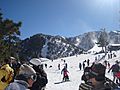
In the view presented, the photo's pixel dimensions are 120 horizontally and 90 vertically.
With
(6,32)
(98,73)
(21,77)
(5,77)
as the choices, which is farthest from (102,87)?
(6,32)

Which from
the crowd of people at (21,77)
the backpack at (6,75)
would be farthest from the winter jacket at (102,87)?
the backpack at (6,75)

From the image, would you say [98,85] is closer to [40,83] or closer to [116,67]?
[40,83]

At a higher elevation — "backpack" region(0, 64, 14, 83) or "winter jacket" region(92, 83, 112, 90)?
"backpack" region(0, 64, 14, 83)

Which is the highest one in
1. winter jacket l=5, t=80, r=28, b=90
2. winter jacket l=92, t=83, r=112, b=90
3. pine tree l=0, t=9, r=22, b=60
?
pine tree l=0, t=9, r=22, b=60

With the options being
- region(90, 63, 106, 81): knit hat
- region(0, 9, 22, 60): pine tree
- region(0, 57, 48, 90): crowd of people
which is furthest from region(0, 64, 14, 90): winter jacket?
region(0, 9, 22, 60): pine tree

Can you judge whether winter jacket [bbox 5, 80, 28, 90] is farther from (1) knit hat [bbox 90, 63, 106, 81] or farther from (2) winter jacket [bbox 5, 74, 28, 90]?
(1) knit hat [bbox 90, 63, 106, 81]

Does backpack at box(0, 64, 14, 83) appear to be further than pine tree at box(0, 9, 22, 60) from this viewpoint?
No

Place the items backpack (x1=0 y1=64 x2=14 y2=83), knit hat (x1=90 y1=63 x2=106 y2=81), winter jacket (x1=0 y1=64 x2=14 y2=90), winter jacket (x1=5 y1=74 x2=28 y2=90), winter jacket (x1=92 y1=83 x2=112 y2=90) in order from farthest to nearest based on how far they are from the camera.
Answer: backpack (x1=0 y1=64 x2=14 y2=83)
winter jacket (x1=0 y1=64 x2=14 y2=90)
knit hat (x1=90 y1=63 x2=106 y2=81)
winter jacket (x1=92 y1=83 x2=112 y2=90)
winter jacket (x1=5 y1=74 x2=28 y2=90)

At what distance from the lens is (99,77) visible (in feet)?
15.4

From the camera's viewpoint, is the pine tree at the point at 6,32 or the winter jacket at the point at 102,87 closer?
Answer: the winter jacket at the point at 102,87

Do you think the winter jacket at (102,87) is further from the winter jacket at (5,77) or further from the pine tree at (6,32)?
the pine tree at (6,32)

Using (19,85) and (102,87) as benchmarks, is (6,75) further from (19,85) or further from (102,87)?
(102,87)

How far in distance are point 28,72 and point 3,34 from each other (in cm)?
3162

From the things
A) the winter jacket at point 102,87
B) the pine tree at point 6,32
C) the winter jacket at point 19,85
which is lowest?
the winter jacket at point 102,87
